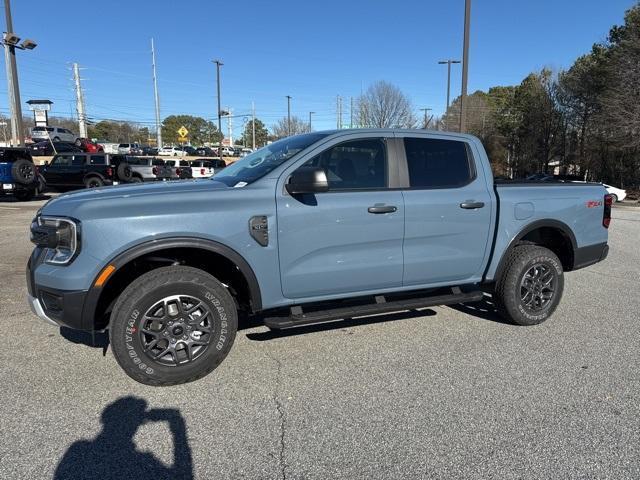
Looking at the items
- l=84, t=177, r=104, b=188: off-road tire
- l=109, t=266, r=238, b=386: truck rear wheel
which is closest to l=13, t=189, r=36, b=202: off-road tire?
l=84, t=177, r=104, b=188: off-road tire

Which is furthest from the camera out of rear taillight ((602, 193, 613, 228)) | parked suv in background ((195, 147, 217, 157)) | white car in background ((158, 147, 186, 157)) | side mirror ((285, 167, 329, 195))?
parked suv in background ((195, 147, 217, 157))

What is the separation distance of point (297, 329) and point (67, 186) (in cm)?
1957

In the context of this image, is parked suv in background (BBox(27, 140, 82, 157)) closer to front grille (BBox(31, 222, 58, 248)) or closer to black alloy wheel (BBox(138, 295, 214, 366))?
front grille (BBox(31, 222, 58, 248))

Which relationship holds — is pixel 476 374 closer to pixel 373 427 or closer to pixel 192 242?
pixel 373 427

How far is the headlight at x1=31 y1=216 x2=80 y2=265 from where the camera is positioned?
3265 millimetres

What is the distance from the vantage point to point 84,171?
66.6ft

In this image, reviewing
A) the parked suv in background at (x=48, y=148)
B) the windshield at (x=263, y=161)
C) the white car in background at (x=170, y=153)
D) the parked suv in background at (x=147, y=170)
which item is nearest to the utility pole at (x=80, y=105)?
the white car in background at (x=170, y=153)

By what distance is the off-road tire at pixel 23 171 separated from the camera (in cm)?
1593

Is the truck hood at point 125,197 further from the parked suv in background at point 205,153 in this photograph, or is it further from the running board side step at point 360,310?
the parked suv in background at point 205,153

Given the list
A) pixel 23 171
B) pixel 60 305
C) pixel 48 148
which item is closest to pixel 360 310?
pixel 60 305

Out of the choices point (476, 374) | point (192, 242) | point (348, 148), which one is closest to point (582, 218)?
point (476, 374)

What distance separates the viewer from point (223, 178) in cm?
433

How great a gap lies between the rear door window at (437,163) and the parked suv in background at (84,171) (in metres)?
18.4

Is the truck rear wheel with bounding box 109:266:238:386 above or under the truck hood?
under
